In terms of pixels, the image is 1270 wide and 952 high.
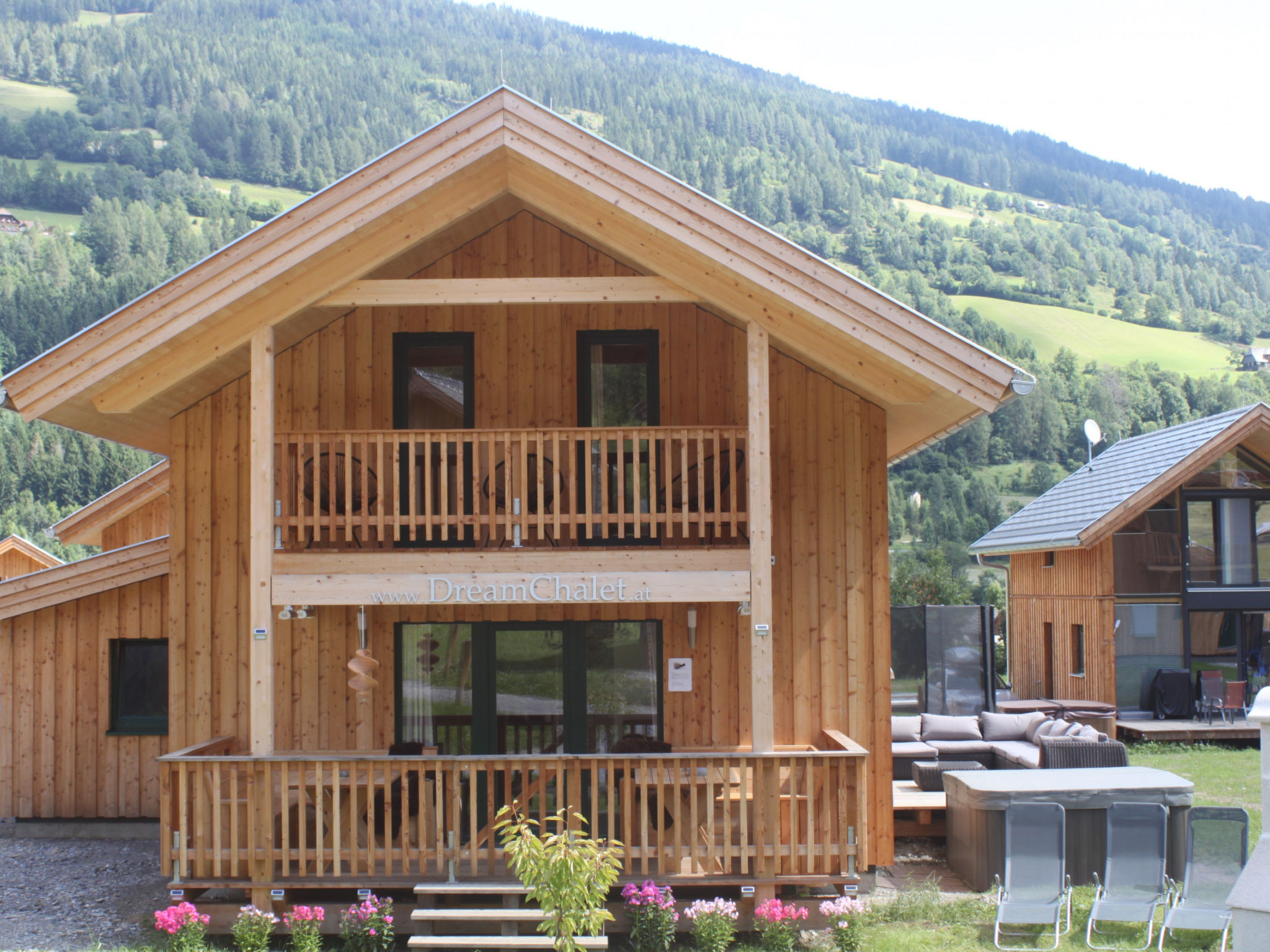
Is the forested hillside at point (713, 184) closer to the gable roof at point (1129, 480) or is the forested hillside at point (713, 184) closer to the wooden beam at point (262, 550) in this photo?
the gable roof at point (1129, 480)

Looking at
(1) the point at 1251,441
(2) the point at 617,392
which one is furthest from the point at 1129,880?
(1) the point at 1251,441

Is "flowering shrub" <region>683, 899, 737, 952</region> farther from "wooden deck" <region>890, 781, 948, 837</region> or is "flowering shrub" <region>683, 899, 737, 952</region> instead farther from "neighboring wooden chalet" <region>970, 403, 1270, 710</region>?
"neighboring wooden chalet" <region>970, 403, 1270, 710</region>

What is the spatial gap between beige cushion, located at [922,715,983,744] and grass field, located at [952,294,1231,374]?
3729 inches

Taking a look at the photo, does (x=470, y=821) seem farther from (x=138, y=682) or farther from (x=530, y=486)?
(x=138, y=682)

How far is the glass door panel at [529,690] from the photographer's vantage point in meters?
11.3

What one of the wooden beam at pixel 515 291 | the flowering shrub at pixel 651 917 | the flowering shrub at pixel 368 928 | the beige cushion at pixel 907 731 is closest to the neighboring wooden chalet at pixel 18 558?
the beige cushion at pixel 907 731

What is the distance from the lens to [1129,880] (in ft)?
30.6

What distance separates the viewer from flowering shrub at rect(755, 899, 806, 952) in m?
8.80

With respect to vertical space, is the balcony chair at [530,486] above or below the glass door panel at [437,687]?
above

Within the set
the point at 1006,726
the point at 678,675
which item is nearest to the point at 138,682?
the point at 678,675

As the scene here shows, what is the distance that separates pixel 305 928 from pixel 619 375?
20.3ft

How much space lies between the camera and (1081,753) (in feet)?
46.6

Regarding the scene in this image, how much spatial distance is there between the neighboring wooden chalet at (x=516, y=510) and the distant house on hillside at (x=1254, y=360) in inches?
4421

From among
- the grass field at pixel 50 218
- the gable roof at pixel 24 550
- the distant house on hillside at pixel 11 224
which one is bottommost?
the gable roof at pixel 24 550
